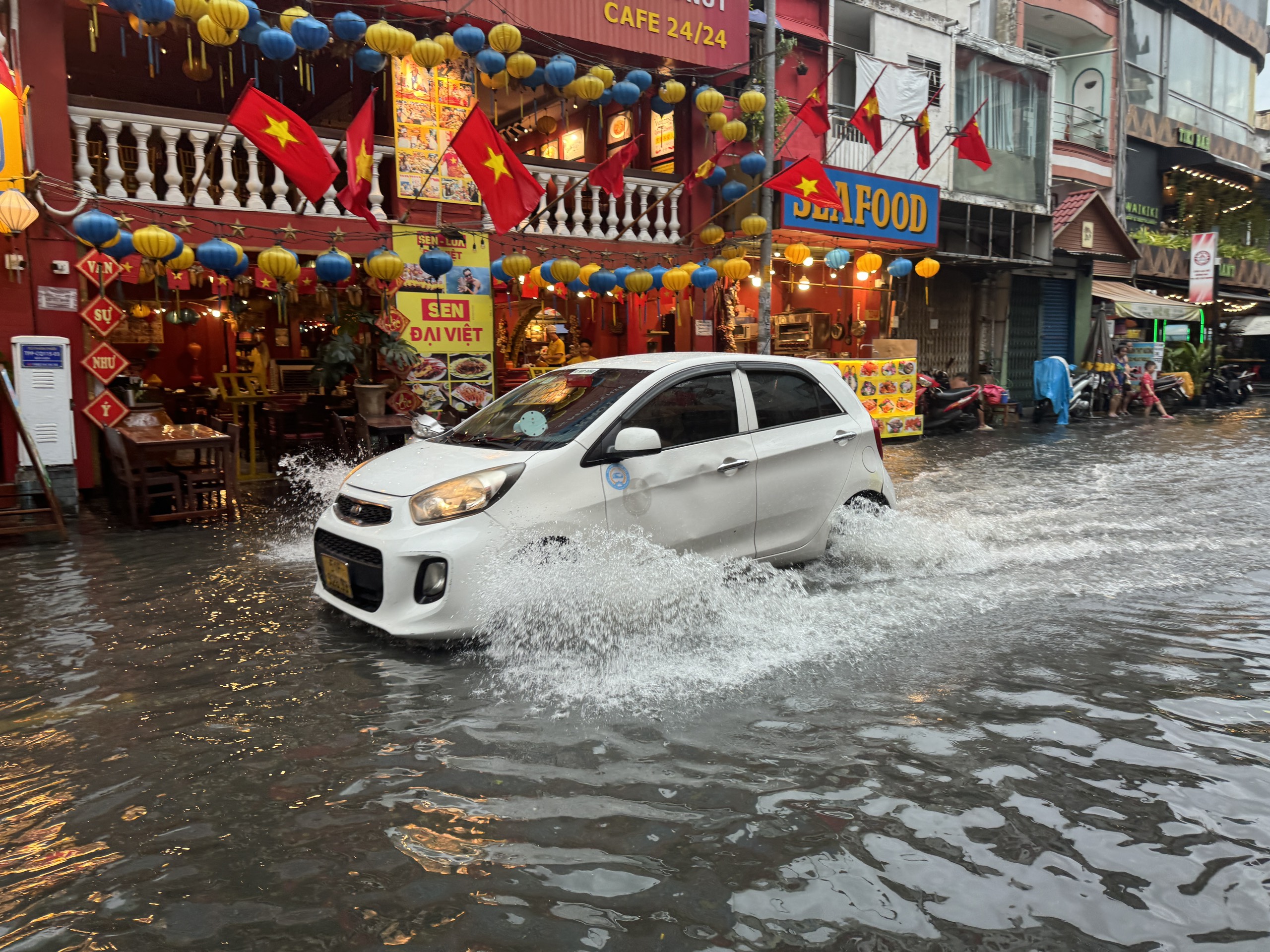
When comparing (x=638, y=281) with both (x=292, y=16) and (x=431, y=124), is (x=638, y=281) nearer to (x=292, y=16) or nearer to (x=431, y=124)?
(x=431, y=124)

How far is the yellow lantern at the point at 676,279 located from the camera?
1206cm

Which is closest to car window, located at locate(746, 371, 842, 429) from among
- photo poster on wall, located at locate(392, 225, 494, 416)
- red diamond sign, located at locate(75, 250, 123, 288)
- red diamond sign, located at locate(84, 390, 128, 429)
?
photo poster on wall, located at locate(392, 225, 494, 416)

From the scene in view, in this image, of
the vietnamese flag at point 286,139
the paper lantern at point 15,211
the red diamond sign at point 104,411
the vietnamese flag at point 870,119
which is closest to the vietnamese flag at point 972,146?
the vietnamese flag at point 870,119

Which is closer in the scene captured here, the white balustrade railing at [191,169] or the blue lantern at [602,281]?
the white balustrade railing at [191,169]

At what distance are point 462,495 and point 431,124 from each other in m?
8.48

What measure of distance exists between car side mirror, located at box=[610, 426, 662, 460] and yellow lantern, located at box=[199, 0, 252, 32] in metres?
6.60

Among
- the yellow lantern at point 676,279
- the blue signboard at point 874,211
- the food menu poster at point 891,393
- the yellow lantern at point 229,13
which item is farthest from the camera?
the food menu poster at point 891,393

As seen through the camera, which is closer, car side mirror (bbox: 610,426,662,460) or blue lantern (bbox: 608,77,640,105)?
car side mirror (bbox: 610,426,662,460)

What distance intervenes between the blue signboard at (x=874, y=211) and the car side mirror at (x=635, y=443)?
1000 centimetres

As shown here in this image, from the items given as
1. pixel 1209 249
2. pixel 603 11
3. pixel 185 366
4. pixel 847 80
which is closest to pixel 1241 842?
pixel 603 11

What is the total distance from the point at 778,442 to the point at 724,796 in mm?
2827

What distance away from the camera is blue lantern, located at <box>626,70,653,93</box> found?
12.4 m

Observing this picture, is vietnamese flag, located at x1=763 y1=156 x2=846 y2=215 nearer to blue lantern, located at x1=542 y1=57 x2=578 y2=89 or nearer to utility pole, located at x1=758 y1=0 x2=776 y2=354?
utility pole, located at x1=758 y1=0 x2=776 y2=354

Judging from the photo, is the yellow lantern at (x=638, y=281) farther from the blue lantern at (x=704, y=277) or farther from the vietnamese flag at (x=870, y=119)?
the vietnamese flag at (x=870, y=119)
